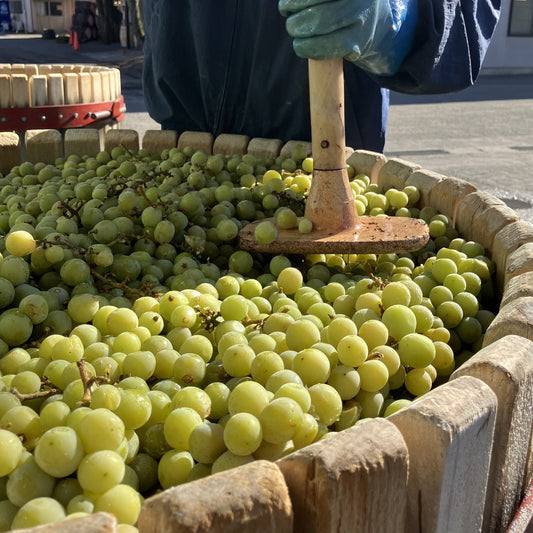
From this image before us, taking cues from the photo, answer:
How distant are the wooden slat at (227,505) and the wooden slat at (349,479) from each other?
0.04 meters

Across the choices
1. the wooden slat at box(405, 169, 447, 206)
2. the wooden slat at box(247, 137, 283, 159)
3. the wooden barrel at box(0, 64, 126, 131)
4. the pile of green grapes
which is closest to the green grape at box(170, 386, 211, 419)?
the pile of green grapes

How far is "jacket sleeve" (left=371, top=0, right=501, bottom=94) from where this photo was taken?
2277 millimetres

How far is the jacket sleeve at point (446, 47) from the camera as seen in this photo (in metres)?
2.28

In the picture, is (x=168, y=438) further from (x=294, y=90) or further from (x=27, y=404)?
(x=294, y=90)

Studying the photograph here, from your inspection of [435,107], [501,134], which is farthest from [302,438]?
[435,107]

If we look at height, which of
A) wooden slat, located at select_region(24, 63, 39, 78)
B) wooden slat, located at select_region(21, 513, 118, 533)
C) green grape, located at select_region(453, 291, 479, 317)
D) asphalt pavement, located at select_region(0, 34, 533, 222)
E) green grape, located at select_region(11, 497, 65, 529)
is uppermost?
wooden slat, located at select_region(24, 63, 39, 78)

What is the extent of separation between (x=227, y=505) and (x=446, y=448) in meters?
0.30

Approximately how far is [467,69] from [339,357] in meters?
1.73

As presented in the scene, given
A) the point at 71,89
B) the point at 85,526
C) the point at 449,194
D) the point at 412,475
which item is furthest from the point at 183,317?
the point at 71,89

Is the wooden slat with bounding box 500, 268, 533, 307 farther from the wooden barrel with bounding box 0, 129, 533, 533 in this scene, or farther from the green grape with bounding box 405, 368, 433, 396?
the green grape with bounding box 405, 368, 433, 396

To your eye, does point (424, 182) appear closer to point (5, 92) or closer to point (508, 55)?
point (5, 92)

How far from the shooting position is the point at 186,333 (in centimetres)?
129

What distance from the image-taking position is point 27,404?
1.07 m

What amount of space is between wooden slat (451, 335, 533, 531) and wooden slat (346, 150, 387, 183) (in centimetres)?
147
